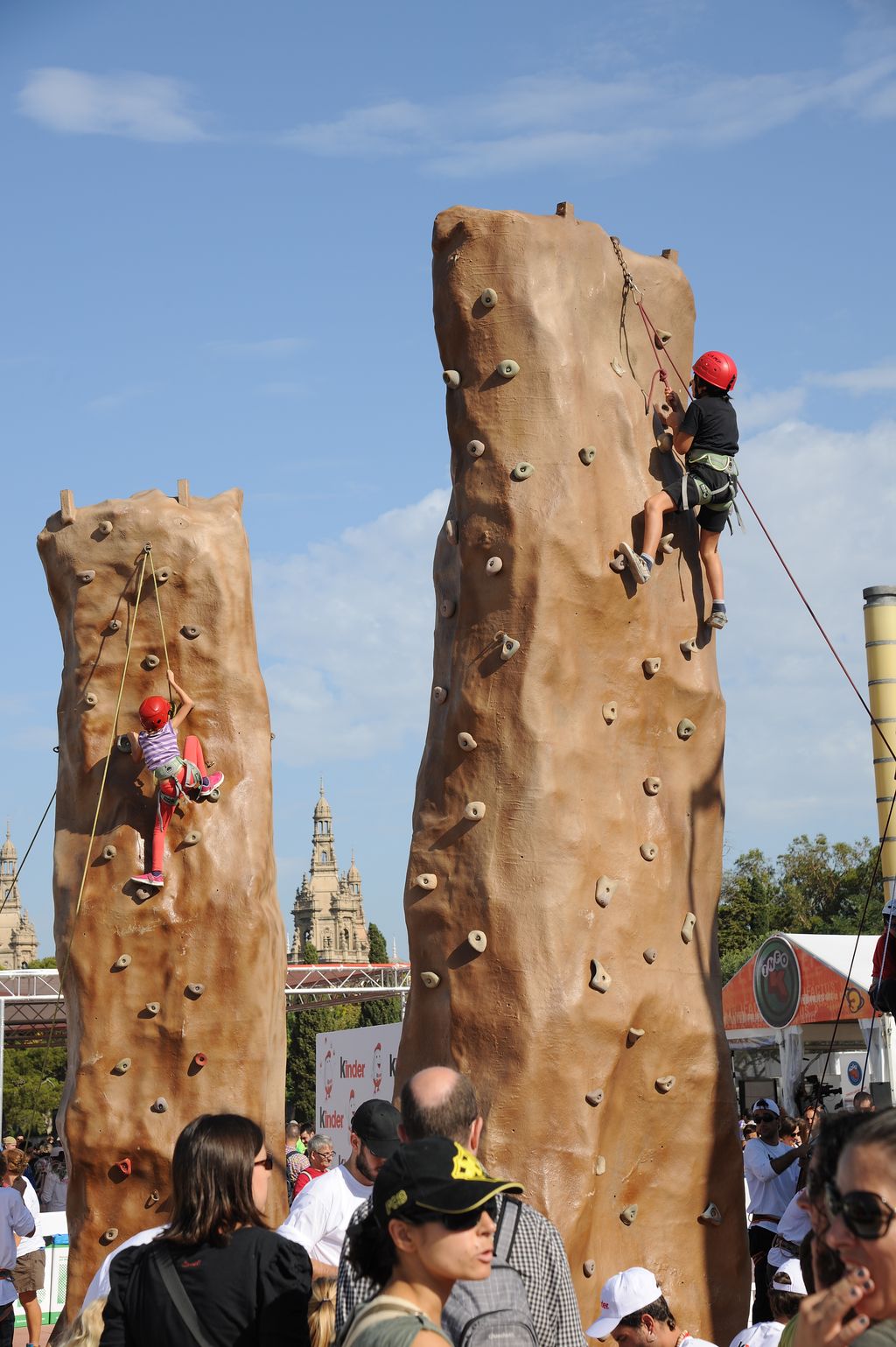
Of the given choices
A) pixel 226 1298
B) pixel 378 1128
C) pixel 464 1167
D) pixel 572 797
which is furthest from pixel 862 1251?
pixel 572 797

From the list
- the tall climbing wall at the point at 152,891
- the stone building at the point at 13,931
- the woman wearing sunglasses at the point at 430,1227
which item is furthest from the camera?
the stone building at the point at 13,931

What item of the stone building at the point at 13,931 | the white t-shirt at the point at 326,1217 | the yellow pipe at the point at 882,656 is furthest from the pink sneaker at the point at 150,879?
the stone building at the point at 13,931

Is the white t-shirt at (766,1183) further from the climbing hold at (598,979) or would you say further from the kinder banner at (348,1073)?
the kinder banner at (348,1073)

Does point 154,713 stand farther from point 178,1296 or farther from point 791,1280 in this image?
point 178,1296

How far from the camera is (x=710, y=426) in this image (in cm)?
672

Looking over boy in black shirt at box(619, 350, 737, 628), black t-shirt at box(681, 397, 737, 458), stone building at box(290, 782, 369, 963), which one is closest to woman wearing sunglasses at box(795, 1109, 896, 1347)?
boy in black shirt at box(619, 350, 737, 628)

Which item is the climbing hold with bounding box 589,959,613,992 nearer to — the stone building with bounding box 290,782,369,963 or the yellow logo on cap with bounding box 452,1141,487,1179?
the yellow logo on cap with bounding box 452,1141,487,1179

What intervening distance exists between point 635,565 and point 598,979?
1.74 meters

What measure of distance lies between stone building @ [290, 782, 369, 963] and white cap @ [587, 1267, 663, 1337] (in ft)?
332

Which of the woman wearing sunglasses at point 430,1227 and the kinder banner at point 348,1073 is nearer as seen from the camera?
the woman wearing sunglasses at point 430,1227

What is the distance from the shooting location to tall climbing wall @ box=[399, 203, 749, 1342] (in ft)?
19.5

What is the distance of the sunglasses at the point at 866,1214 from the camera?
2238mm

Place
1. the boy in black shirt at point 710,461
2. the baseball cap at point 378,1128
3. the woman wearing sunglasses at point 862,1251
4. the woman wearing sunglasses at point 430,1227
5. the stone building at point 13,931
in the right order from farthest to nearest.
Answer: the stone building at point 13,931
the boy in black shirt at point 710,461
the baseball cap at point 378,1128
the woman wearing sunglasses at point 430,1227
the woman wearing sunglasses at point 862,1251

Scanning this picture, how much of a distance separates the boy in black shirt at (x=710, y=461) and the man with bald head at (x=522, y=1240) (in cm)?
363
